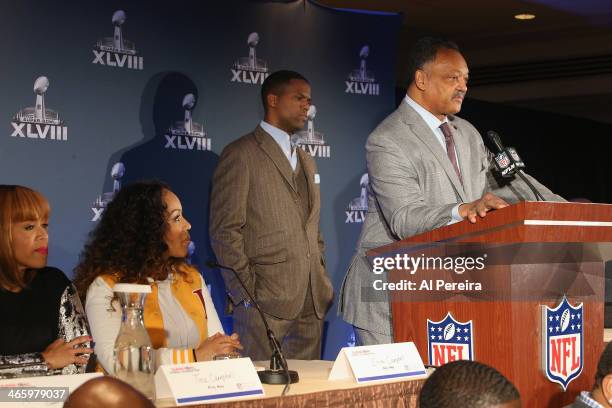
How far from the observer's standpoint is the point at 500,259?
2580 millimetres

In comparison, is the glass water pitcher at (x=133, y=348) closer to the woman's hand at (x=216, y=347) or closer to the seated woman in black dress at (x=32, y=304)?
the woman's hand at (x=216, y=347)

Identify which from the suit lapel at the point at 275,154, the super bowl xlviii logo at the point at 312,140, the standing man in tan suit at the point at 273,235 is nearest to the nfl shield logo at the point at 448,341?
the standing man in tan suit at the point at 273,235

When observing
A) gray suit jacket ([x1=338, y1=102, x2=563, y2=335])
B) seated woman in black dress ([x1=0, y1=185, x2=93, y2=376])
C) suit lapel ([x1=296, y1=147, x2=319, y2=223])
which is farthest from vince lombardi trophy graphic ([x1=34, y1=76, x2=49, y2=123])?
gray suit jacket ([x1=338, y1=102, x2=563, y2=335])

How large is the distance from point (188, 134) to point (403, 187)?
2.30 meters

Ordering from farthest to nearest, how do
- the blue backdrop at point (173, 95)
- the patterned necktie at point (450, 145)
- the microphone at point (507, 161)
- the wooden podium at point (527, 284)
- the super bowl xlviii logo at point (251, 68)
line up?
the super bowl xlviii logo at point (251, 68) → the blue backdrop at point (173, 95) → the patterned necktie at point (450, 145) → the microphone at point (507, 161) → the wooden podium at point (527, 284)

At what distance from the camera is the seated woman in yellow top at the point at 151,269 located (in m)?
3.30

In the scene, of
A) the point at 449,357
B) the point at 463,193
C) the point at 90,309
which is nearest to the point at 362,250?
the point at 463,193

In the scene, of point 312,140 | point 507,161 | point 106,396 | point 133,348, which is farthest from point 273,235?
point 106,396

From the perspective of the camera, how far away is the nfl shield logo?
8.90ft

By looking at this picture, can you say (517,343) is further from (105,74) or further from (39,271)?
(105,74)

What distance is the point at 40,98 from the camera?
4.61 meters

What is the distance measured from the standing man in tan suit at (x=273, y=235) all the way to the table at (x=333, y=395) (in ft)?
7.23

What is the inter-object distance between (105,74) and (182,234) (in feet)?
5.35

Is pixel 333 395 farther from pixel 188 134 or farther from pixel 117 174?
pixel 188 134
